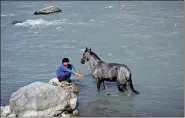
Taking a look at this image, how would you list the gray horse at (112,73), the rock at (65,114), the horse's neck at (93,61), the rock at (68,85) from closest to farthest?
the rock at (65,114) < the gray horse at (112,73) < the rock at (68,85) < the horse's neck at (93,61)

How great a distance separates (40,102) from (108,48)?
30.8ft

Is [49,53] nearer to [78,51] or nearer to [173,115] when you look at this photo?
[78,51]

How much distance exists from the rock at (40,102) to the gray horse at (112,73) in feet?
7.38

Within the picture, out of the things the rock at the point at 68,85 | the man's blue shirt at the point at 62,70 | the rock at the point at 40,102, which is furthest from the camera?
the rock at the point at 68,85

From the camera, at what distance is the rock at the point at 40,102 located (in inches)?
533

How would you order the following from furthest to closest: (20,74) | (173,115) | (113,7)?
(113,7) < (20,74) < (173,115)

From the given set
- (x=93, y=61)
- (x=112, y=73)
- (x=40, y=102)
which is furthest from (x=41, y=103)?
(x=93, y=61)

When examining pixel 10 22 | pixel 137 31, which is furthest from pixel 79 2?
pixel 137 31

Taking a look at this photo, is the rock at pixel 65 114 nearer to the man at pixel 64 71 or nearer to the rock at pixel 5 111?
the rock at pixel 5 111

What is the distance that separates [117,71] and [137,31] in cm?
1093

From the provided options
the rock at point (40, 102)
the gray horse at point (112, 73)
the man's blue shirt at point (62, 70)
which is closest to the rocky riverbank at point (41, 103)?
the rock at point (40, 102)

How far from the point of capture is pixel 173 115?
526 inches

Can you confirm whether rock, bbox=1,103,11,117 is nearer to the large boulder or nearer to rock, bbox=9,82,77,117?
the large boulder

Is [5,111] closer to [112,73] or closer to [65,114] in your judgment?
[65,114]
